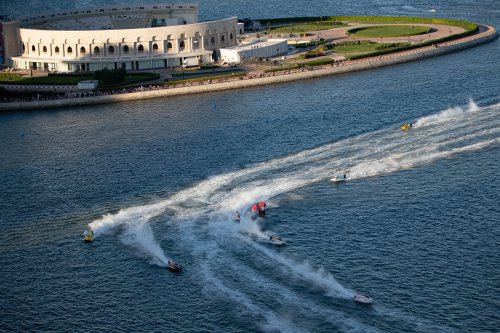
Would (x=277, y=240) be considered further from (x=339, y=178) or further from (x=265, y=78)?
(x=265, y=78)

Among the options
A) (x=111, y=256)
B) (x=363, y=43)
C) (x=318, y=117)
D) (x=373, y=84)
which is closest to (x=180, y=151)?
(x=318, y=117)

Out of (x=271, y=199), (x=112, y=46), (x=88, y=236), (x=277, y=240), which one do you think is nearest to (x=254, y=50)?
(x=112, y=46)

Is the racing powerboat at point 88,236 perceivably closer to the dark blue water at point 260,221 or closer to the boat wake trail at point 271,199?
the boat wake trail at point 271,199

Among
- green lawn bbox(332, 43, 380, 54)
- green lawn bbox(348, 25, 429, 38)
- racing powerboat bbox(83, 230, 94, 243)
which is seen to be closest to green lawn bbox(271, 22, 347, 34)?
green lawn bbox(348, 25, 429, 38)

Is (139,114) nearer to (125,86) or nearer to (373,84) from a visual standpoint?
(125,86)

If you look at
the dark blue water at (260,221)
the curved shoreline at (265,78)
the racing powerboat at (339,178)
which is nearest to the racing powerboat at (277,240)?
the dark blue water at (260,221)

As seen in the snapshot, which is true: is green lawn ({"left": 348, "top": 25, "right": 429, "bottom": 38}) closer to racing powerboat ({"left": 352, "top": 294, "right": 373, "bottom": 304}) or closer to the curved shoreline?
the curved shoreline
